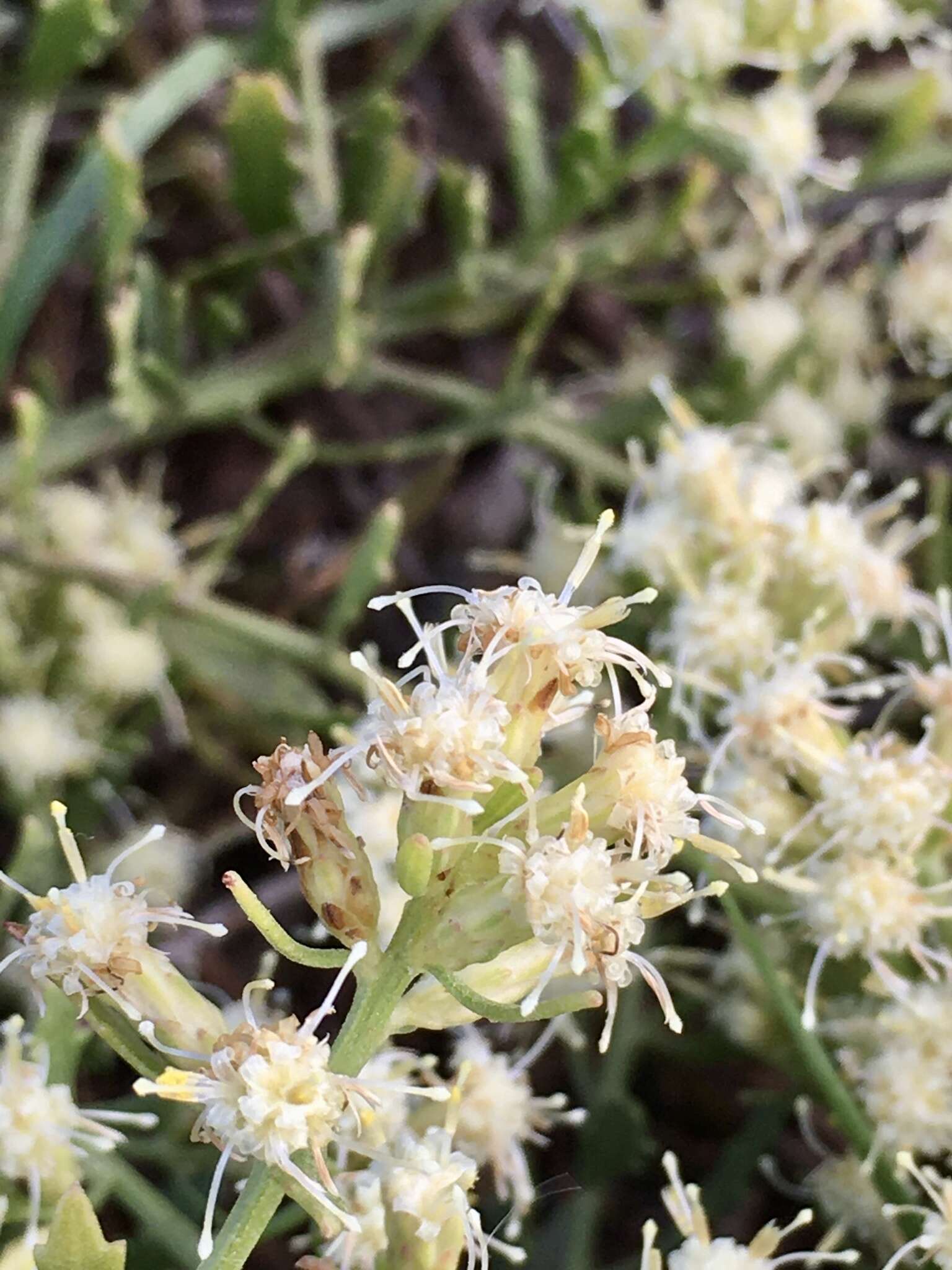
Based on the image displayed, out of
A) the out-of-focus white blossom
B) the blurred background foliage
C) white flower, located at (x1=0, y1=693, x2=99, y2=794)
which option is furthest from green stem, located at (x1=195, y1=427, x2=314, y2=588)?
the out-of-focus white blossom

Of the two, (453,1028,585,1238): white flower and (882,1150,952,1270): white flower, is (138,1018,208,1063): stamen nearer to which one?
(453,1028,585,1238): white flower

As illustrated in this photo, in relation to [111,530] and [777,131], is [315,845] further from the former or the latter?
[777,131]

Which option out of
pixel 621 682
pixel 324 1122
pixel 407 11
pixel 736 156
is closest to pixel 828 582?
pixel 621 682

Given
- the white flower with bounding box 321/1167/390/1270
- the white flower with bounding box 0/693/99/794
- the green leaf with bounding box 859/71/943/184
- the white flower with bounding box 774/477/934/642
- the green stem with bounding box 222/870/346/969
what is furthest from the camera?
the green leaf with bounding box 859/71/943/184

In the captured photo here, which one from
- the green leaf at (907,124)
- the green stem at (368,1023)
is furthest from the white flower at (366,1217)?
the green leaf at (907,124)

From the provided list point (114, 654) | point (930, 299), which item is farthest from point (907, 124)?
point (114, 654)

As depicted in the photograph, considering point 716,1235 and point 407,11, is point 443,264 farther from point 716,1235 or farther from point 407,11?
point 716,1235

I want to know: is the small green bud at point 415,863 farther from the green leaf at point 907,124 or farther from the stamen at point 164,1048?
the green leaf at point 907,124
